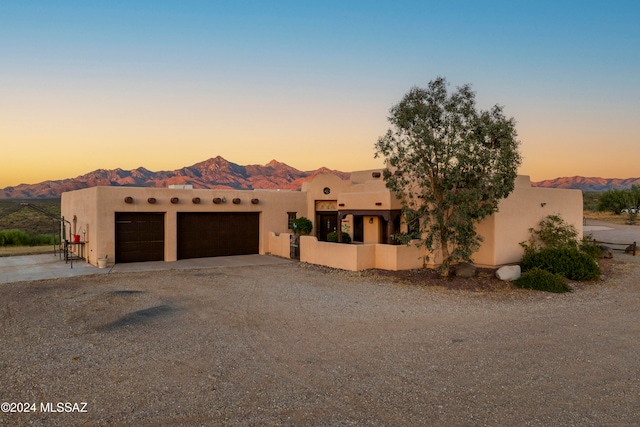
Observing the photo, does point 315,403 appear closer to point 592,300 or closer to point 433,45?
point 592,300

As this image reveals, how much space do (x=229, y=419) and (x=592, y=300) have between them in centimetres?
1064

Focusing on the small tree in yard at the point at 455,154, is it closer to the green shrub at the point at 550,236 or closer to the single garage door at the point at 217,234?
the green shrub at the point at 550,236

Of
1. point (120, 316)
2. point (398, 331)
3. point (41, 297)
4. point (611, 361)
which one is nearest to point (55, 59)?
point (41, 297)

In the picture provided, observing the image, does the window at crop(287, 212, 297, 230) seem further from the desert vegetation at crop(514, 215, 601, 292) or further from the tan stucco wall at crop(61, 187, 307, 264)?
the desert vegetation at crop(514, 215, 601, 292)

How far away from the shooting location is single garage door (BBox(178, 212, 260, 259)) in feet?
64.5

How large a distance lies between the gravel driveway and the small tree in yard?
283 cm

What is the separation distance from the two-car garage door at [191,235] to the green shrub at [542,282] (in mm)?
12856

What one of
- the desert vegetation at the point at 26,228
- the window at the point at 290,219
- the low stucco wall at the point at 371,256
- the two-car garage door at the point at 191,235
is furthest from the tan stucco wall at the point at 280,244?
the desert vegetation at the point at 26,228

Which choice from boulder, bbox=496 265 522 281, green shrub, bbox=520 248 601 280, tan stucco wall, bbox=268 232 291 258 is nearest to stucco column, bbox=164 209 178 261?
tan stucco wall, bbox=268 232 291 258

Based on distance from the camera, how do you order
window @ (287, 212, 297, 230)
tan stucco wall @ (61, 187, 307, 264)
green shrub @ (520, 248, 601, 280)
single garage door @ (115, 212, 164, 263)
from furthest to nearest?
1. window @ (287, 212, 297, 230)
2. single garage door @ (115, 212, 164, 263)
3. tan stucco wall @ (61, 187, 307, 264)
4. green shrub @ (520, 248, 601, 280)

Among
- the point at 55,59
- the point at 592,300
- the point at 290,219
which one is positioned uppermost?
the point at 55,59

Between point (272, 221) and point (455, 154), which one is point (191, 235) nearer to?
point (272, 221)

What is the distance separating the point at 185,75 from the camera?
71.1 ft

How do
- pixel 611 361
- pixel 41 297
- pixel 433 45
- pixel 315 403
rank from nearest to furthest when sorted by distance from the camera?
1. pixel 315 403
2. pixel 611 361
3. pixel 41 297
4. pixel 433 45
